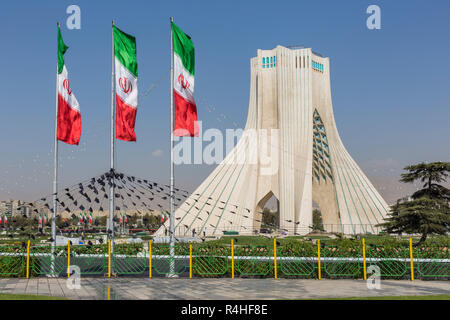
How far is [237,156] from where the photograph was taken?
40.8 m

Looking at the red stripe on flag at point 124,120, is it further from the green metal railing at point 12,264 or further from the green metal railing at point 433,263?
the green metal railing at point 433,263

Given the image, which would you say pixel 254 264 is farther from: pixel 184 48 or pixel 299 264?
pixel 184 48

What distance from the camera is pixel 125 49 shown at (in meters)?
14.6

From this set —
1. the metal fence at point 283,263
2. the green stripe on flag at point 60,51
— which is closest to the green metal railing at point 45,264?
the metal fence at point 283,263

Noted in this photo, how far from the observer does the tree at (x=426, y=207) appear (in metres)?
18.1

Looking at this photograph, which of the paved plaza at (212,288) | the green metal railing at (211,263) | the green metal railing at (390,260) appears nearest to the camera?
the paved plaza at (212,288)

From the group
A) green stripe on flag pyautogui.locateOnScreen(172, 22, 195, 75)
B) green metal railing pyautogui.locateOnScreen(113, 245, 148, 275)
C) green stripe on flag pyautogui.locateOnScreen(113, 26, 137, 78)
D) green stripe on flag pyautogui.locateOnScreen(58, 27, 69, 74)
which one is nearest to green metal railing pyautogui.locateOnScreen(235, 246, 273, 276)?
green metal railing pyautogui.locateOnScreen(113, 245, 148, 275)

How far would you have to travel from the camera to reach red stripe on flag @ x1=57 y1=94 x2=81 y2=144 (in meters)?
14.6

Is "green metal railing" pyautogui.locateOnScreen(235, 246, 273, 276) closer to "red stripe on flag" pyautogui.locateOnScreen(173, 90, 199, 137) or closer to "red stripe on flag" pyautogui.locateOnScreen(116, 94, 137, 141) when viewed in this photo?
"red stripe on flag" pyautogui.locateOnScreen(173, 90, 199, 137)

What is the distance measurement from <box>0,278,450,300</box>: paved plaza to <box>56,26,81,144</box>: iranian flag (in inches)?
191

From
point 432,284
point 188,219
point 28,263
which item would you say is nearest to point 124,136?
point 28,263
